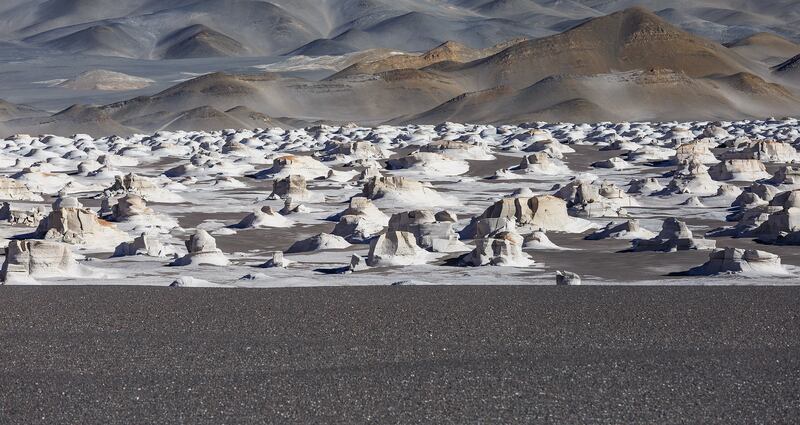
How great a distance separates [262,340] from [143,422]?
84.1 inches

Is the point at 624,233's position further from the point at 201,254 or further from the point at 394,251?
the point at 201,254

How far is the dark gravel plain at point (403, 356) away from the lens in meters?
6.57

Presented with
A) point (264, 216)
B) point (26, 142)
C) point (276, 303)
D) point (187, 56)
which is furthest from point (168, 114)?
point (187, 56)

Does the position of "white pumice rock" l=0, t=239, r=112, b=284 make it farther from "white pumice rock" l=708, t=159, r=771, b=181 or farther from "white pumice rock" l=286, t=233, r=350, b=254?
"white pumice rock" l=708, t=159, r=771, b=181

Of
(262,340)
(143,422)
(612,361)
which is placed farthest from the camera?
(262,340)

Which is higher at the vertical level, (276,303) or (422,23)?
(422,23)

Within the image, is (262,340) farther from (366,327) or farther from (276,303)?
(276,303)

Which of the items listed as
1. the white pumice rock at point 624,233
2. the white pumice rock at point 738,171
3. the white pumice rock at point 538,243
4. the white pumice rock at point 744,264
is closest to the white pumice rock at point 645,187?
the white pumice rock at point 738,171

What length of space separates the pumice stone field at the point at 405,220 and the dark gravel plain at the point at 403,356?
1854 mm

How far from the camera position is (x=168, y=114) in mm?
83750

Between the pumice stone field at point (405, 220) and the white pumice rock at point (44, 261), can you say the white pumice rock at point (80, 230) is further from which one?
the white pumice rock at point (44, 261)

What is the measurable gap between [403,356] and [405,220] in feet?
30.6

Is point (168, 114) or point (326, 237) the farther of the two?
point (168, 114)

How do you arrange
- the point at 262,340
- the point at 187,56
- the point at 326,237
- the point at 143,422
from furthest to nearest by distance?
1. the point at 187,56
2. the point at 326,237
3. the point at 262,340
4. the point at 143,422
